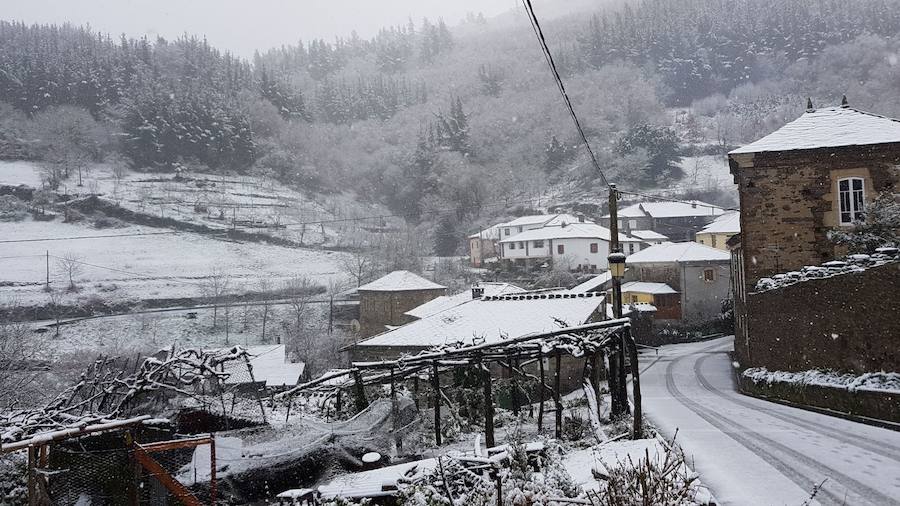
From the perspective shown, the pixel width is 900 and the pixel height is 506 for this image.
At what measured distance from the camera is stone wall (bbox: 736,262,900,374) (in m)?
10.6

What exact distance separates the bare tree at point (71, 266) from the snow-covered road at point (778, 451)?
56.8m

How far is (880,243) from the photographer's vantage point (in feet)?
53.5

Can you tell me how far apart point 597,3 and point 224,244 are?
14808 centimetres

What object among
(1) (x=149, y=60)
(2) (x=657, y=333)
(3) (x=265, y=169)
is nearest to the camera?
(2) (x=657, y=333)

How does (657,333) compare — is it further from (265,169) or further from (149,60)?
(149,60)

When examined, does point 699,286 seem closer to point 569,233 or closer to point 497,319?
point 569,233

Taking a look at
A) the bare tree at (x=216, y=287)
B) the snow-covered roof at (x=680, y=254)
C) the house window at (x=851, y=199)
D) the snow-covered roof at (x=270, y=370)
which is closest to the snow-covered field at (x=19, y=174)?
the bare tree at (x=216, y=287)

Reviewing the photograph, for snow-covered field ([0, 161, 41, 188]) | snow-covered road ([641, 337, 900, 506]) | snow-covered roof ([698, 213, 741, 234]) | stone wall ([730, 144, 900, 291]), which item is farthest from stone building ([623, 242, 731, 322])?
snow-covered field ([0, 161, 41, 188])

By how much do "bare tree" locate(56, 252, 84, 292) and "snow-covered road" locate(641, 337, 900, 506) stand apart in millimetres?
56784

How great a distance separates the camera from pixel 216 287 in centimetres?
5419

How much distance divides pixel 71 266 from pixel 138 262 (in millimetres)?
5919

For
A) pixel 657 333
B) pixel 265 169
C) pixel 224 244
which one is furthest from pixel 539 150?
pixel 657 333

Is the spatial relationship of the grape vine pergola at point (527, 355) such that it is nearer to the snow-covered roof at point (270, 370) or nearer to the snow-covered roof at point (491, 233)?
the snow-covered roof at point (270, 370)

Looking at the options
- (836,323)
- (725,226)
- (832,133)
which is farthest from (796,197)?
(725,226)
